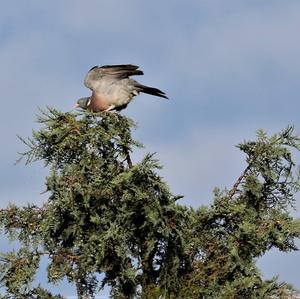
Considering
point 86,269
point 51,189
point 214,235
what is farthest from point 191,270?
point 51,189

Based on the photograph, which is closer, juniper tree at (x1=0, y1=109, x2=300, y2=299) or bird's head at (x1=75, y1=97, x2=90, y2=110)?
juniper tree at (x1=0, y1=109, x2=300, y2=299)

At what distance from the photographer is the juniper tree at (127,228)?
26.4ft

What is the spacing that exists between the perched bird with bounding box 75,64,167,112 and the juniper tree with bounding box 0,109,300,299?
334 centimetres

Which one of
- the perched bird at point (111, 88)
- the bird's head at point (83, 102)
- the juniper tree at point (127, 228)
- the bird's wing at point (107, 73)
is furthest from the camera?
the bird's head at point (83, 102)

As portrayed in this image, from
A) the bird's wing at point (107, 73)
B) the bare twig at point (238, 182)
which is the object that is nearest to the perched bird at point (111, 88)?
the bird's wing at point (107, 73)

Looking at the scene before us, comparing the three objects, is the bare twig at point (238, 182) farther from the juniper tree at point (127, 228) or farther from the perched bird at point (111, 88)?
the perched bird at point (111, 88)

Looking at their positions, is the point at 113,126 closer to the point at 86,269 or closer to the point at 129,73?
the point at 86,269

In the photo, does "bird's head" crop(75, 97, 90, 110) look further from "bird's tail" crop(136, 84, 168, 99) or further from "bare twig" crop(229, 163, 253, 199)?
"bare twig" crop(229, 163, 253, 199)

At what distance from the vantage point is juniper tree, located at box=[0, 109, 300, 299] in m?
8.05

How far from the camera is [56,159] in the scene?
28.3ft

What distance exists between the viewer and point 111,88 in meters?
Answer: 12.0

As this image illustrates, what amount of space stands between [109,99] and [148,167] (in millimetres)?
4217

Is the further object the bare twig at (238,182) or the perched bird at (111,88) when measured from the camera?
the perched bird at (111,88)

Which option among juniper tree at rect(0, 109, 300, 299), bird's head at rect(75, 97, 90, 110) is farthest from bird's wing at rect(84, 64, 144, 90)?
juniper tree at rect(0, 109, 300, 299)
